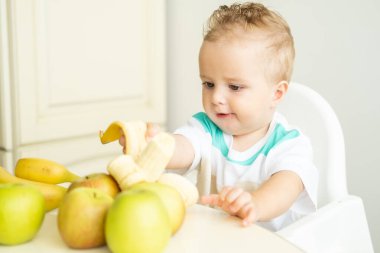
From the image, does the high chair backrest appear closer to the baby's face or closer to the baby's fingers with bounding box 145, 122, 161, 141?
the baby's face

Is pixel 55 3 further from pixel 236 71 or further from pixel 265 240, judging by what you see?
pixel 265 240

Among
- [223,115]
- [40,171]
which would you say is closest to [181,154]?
[223,115]

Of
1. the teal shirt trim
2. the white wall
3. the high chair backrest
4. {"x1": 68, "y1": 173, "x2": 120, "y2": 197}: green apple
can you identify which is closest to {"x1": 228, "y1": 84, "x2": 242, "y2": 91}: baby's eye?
the teal shirt trim

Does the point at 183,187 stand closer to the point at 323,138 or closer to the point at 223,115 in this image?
the point at 223,115

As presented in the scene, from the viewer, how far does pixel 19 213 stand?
0.55m

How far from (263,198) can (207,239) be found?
207 mm

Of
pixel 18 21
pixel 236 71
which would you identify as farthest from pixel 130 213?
pixel 18 21

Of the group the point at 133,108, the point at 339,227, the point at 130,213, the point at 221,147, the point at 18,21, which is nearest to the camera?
the point at 130,213

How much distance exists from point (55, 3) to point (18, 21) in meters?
0.14

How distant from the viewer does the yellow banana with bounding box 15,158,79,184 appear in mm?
730

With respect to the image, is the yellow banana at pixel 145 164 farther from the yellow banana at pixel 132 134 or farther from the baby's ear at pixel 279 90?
the baby's ear at pixel 279 90

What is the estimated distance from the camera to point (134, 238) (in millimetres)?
505

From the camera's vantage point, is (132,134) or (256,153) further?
(256,153)

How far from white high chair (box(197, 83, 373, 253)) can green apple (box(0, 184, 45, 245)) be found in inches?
14.4
